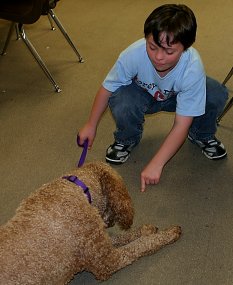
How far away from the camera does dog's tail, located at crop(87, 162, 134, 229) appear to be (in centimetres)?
114

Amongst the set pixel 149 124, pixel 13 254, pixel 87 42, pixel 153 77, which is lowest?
pixel 87 42

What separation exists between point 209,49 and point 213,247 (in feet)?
5.02

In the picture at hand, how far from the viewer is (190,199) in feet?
5.08

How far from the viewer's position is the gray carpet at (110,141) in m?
1.34

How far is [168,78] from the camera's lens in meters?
1.45

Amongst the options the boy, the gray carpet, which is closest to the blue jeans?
the boy

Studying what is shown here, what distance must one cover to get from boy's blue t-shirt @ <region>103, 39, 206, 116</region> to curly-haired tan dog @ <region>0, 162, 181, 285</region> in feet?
1.42

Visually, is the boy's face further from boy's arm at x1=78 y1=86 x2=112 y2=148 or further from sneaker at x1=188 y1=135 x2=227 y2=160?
sneaker at x1=188 y1=135 x2=227 y2=160

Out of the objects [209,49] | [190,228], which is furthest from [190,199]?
[209,49]

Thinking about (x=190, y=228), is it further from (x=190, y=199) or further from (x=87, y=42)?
(x=87, y=42)

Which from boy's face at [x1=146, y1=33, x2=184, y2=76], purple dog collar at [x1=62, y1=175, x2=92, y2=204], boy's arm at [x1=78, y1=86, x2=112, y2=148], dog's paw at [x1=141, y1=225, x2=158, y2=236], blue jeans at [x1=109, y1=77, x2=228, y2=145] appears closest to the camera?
purple dog collar at [x1=62, y1=175, x2=92, y2=204]

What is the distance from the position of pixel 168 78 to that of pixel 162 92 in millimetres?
97

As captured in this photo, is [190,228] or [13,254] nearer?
[13,254]

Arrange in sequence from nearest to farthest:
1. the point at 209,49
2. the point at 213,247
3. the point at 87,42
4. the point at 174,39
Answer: the point at 174,39 < the point at 213,247 < the point at 209,49 < the point at 87,42
